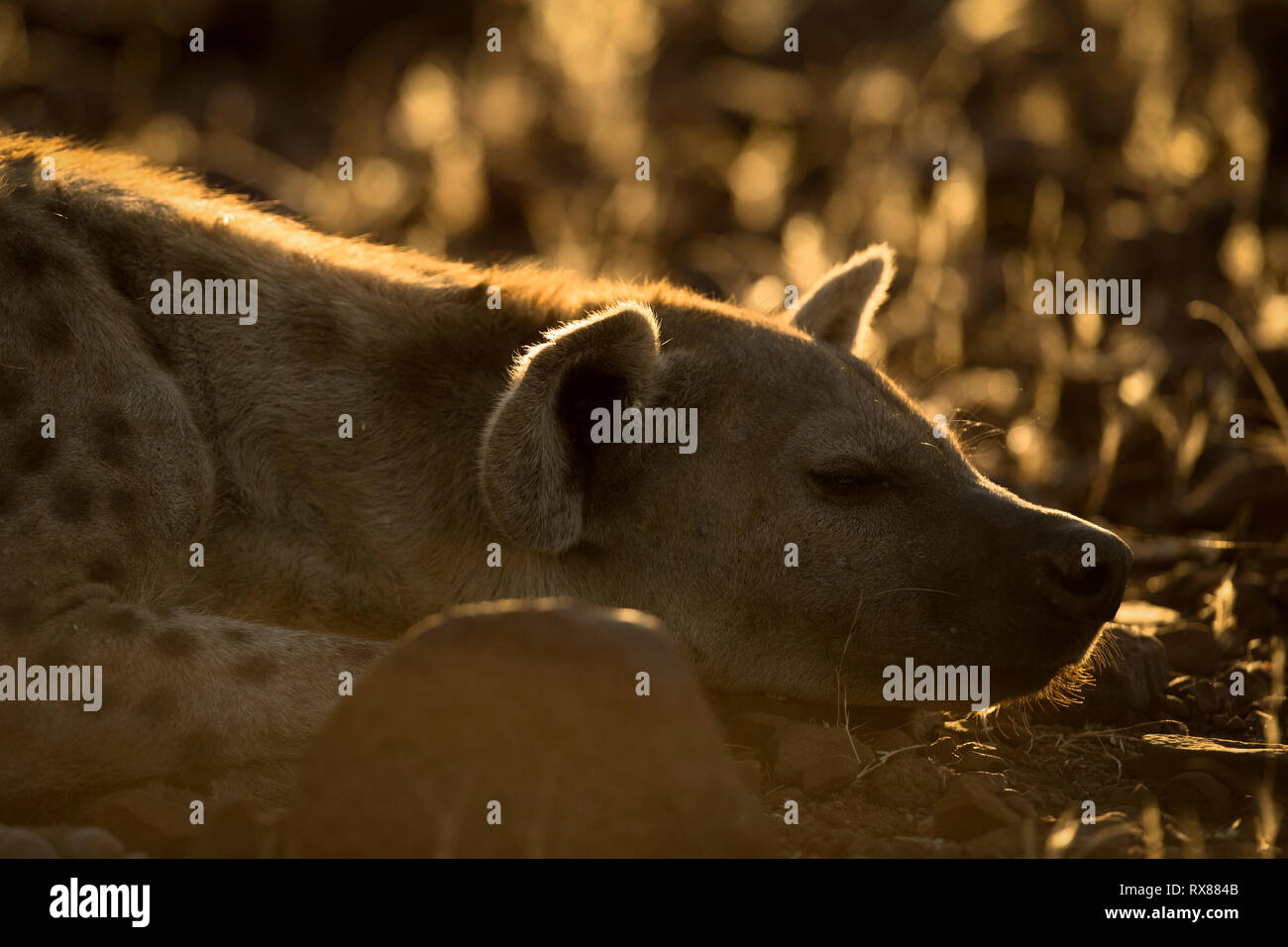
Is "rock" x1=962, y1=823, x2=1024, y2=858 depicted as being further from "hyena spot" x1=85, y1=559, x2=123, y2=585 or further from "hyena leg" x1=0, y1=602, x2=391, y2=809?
"hyena spot" x1=85, y1=559, x2=123, y2=585

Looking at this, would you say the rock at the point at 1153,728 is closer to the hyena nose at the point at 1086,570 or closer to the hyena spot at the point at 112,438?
the hyena nose at the point at 1086,570

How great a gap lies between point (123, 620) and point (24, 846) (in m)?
0.65

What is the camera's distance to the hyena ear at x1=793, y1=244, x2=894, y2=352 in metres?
4.28

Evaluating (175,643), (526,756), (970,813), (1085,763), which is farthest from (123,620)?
(1085,763)

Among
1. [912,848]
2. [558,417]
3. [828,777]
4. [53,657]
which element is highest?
[558,417]

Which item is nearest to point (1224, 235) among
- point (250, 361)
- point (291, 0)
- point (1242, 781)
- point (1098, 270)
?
point (1098, 270)

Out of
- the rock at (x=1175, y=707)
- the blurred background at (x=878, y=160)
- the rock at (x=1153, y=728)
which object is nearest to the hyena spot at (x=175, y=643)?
the rock at (x=1153, y=728)

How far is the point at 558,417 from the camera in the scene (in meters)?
3.32

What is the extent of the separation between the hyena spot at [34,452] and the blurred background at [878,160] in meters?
3.31

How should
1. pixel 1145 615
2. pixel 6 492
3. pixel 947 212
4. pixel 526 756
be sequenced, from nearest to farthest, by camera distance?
1. pixel 526 756
2. pixel 6 492
3. pixel 1145 615
4. pixel 947 212

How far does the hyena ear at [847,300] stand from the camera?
4.28 metres

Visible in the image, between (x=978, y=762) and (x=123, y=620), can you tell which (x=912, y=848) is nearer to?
(x=978, y=762)

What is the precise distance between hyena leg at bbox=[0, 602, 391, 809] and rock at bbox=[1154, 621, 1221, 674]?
8.33 feet
